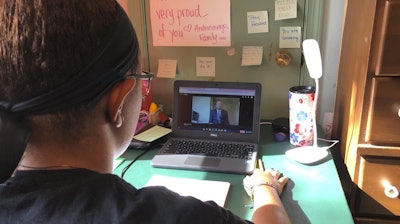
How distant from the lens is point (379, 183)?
113 centimetres

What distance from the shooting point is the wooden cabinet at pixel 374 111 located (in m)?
0.99

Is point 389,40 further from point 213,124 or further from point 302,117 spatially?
point 213,124

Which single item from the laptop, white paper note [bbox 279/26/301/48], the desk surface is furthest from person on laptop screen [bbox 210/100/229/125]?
white paper note [bbox 279/26/301/48]

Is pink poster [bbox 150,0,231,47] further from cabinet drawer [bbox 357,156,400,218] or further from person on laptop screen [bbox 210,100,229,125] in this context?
cabinet drawer [bbox 357,156,400,218]

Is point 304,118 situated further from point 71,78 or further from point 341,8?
point 71,78

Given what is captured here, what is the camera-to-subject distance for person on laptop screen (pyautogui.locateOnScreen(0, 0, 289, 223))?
0.51 metres

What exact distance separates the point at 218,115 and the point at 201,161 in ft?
0.69

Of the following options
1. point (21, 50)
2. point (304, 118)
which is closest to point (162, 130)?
point (304, 118)

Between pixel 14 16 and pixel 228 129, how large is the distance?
2.93 ft

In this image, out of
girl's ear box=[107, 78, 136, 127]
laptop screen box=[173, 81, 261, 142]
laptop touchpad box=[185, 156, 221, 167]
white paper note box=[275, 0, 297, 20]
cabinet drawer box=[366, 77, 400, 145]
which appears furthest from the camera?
white paper note box=[275, 0, 297, 20]

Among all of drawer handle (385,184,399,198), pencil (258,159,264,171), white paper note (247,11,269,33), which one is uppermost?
white paper note (247,11,269,33)

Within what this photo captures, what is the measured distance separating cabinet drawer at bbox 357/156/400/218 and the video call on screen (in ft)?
1.27

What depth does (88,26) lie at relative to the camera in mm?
535

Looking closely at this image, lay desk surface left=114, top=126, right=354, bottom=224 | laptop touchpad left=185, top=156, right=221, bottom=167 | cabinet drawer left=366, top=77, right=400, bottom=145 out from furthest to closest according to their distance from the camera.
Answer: laptop touchpad left=185, top=156, right=221, bottom=167
cabinet drawer left=366, top=77, right=400, bottom=145
desk surface left=114, top=126, right=354, bottom=224
